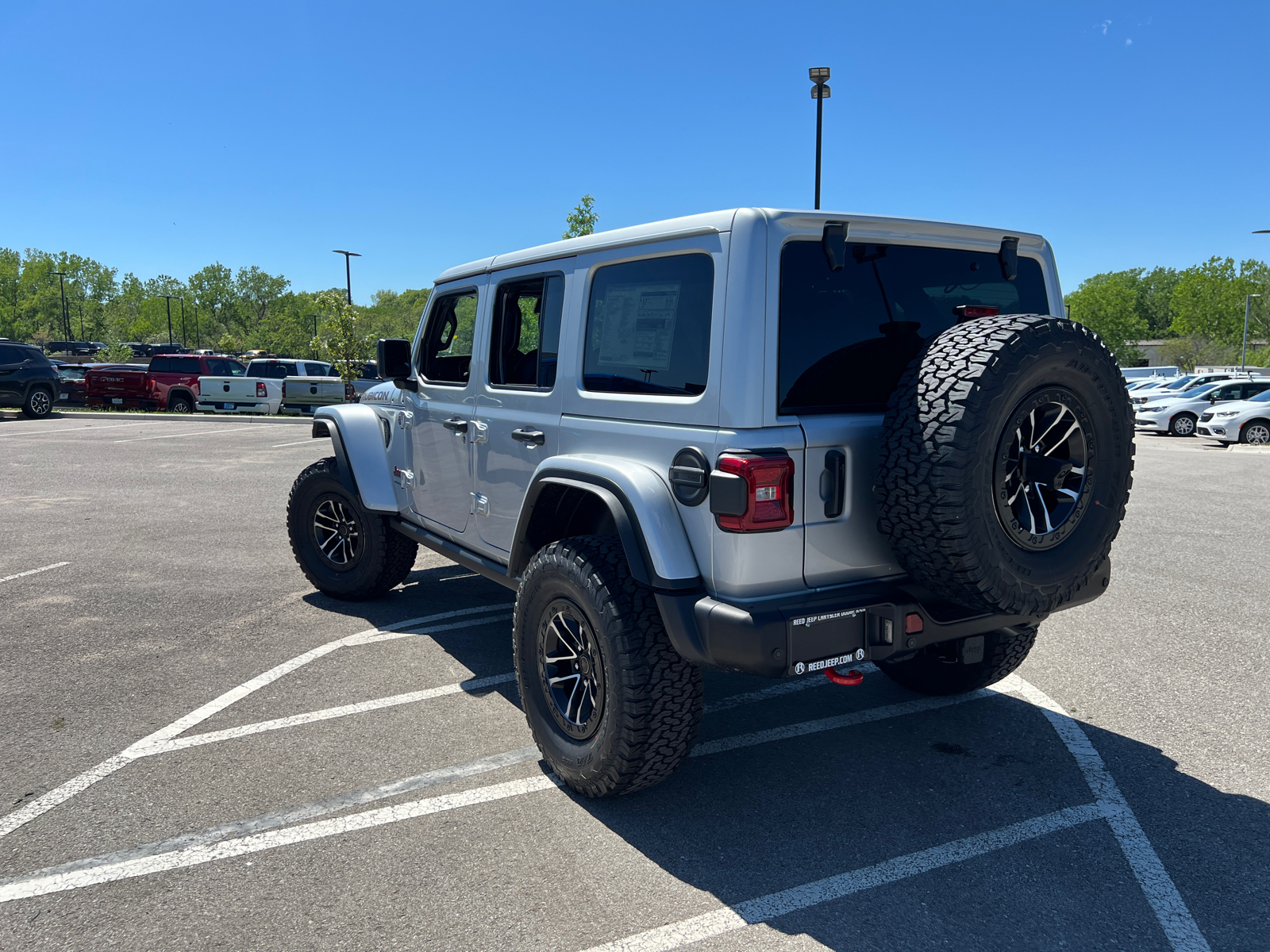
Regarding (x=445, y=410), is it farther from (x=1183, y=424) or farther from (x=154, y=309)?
(x=154, y=309)

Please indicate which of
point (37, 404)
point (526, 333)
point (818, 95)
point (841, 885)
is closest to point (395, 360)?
point (526, 333)

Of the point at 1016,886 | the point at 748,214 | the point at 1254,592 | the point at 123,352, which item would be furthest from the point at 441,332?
the point at 123,352

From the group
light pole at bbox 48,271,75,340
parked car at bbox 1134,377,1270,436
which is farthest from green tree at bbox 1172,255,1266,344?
light pole at bbox 48,271,75,340

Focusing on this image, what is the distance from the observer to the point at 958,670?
174 inches

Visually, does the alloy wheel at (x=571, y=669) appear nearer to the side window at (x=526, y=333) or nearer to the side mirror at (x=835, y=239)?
the side window at (x=526, y=333)

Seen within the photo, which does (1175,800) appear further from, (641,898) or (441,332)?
(441,332)

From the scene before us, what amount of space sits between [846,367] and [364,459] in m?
3.51

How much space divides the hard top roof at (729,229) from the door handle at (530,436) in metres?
0.79

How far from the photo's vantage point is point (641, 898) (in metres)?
2.84

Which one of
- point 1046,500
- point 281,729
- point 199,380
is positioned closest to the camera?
point 1046,500

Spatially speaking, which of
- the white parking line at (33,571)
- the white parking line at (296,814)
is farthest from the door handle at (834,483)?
the white parking line at (33,571)

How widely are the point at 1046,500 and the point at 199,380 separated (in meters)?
28.7

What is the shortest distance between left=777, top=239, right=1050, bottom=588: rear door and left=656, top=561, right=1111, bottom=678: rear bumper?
15 cm

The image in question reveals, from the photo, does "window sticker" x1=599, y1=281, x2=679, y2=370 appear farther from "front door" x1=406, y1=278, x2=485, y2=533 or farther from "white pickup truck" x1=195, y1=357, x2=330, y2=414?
"white pickup truck" x1=195, y1=357, x2=330, y2=414
